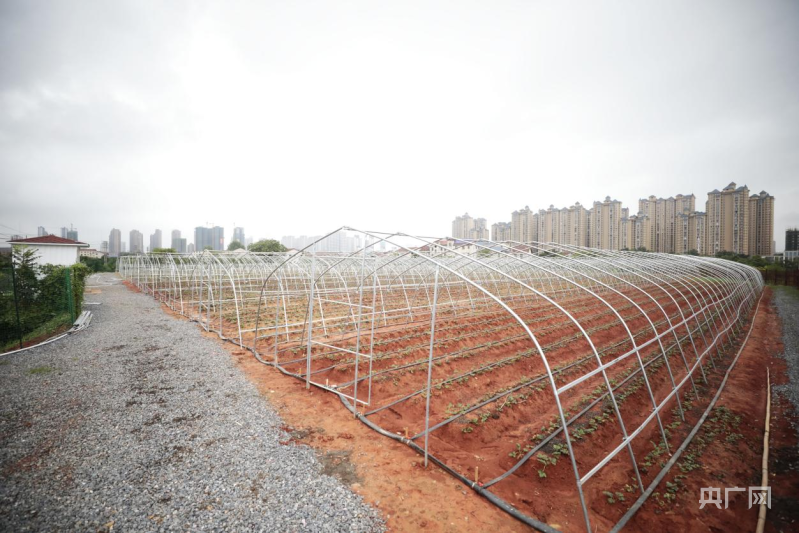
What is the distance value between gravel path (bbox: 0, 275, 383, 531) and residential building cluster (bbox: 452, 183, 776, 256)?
50.8 metres

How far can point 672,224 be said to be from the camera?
65.4m

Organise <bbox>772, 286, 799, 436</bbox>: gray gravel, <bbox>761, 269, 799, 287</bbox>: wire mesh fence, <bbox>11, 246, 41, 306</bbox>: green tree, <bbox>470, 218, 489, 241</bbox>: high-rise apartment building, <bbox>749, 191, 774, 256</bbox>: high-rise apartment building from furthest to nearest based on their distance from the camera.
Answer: <bbox>470, 218, 489, 241</bbox>: high-rise apartment building → <bbox>749, 191, 774, 256</bbox>: high-rise apartment building → <bbox>761, 269, 799, 287</bbox>: wire mesh fence → <bbox>11, 246, 41, 306</bbox>: green tree → <bbox>772, 286, 799, 436</bbox>: gray gravel

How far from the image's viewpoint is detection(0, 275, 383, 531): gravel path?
4.21 meters

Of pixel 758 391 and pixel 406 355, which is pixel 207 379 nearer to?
pixel 406 355

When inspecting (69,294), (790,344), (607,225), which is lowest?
(790,344)

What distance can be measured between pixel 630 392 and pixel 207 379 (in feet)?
37.7

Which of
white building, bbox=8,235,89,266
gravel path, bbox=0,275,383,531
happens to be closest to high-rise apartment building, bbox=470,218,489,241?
white building, bbox=8,235,89,266

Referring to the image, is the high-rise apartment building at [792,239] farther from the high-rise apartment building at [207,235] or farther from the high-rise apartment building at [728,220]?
the high-rise apartment building at [207,235]

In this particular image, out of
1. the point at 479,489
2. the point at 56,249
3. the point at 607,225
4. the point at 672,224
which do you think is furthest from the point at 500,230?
the point at 479,489

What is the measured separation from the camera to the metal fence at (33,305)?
11.2 meters

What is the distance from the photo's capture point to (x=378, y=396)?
8.18 m

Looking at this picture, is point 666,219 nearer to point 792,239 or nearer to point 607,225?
point 607,225

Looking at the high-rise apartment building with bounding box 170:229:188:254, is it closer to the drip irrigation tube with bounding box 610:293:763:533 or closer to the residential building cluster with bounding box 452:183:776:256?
the residential building cluster with bounding box 452:183:776:256

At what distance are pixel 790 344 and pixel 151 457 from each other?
75.0ft
